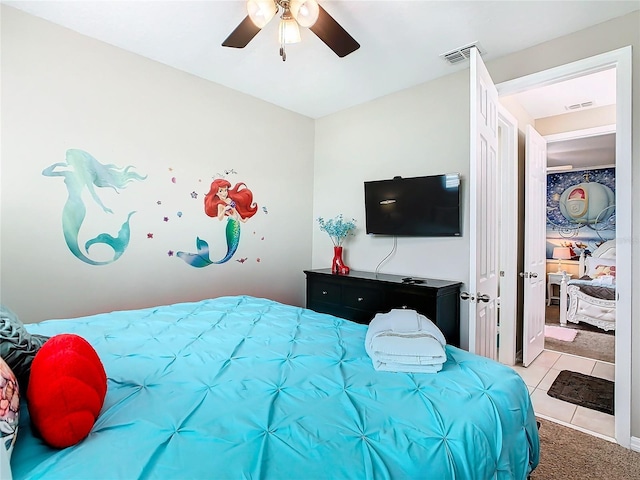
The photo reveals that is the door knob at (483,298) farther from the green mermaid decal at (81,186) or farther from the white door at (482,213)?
the green mermaid decal at (81,186)

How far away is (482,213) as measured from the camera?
2.21m

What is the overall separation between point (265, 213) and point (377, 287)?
4.88 feet

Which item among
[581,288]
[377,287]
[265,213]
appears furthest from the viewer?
[581,288]

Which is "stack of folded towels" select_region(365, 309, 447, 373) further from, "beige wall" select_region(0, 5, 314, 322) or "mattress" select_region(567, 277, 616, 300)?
"mattress" select_region(567, 277, 616, 300)

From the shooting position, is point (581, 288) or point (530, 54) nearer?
point (530, 54)

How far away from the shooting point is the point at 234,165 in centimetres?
346

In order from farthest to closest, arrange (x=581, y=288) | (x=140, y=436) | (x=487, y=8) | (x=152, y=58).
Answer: (x=581, y=288) → (x=152, y=58) → (x=487, y=8) → (x=140, y=436)

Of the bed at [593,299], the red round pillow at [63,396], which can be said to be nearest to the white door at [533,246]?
the bed at [593,299]

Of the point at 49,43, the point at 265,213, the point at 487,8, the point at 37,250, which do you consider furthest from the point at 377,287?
the point at 49,43

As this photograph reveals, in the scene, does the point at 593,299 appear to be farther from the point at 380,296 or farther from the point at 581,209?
the point at 380,296

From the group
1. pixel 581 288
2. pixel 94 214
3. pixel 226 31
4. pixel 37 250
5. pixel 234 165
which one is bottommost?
pixel 581 288

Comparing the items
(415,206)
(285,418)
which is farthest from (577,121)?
(285,418)

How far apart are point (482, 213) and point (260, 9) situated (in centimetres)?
179

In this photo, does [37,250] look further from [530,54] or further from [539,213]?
[539,213]
